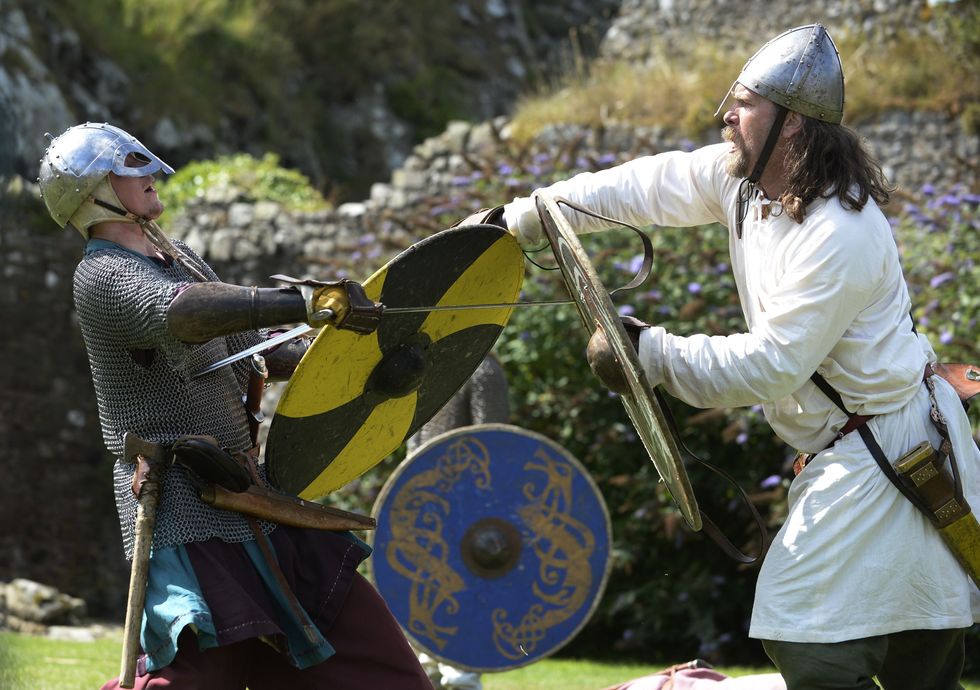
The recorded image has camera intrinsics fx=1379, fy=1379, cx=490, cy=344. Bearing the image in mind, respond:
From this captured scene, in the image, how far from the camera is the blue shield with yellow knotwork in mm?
4477

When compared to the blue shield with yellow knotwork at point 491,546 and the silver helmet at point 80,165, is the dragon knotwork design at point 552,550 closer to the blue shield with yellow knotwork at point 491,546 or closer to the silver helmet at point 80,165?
the blue shield with yellow knotwork at point 491,546

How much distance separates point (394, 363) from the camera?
11.0 ft

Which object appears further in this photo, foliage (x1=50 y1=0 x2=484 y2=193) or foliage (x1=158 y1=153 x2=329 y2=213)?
foliage (x1=50 y1=0 x2=484 y2=193)

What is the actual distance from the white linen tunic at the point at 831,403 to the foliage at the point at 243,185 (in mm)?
7319

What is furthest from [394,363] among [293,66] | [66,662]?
[293,66]

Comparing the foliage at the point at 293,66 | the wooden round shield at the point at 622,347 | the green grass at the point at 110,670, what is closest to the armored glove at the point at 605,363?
the wooden round shield at the point at 622,347

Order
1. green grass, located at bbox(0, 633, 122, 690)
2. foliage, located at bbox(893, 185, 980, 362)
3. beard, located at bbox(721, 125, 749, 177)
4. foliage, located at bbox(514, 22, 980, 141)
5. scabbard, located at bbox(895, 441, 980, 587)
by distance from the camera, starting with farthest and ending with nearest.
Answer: foliage, located at bbox(514, 22, 980, 141) < foliage, located at bbox(893, 185, 980, 362) < green grass, located at bbox(0, 633, 122, 690) < beard, located at bbox(721, 125, 749, 177) < scabbard, located at bbox(895, 441, 980, 587)

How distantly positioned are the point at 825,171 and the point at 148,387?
1584 mm

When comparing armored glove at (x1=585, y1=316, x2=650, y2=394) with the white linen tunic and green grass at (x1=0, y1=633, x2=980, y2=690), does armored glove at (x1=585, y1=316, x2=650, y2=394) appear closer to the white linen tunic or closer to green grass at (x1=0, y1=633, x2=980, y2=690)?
the white linen tunic

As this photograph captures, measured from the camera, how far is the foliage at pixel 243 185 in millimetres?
10188

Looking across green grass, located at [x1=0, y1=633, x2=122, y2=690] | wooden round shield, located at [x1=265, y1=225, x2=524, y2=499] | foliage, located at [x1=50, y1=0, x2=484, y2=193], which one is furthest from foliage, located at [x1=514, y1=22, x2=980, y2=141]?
wooden round shield, located at [x1=265, y1=225, x2=524, y2=499]

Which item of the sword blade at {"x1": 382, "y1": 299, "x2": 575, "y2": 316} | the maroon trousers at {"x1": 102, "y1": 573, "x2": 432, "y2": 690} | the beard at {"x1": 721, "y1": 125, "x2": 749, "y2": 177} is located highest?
the beard at {"x1": 721, "y1": 125, "x2": 749, "y2": 177}

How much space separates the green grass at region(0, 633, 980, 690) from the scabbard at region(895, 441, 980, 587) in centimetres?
292

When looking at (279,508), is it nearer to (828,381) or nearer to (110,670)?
(828,381)
